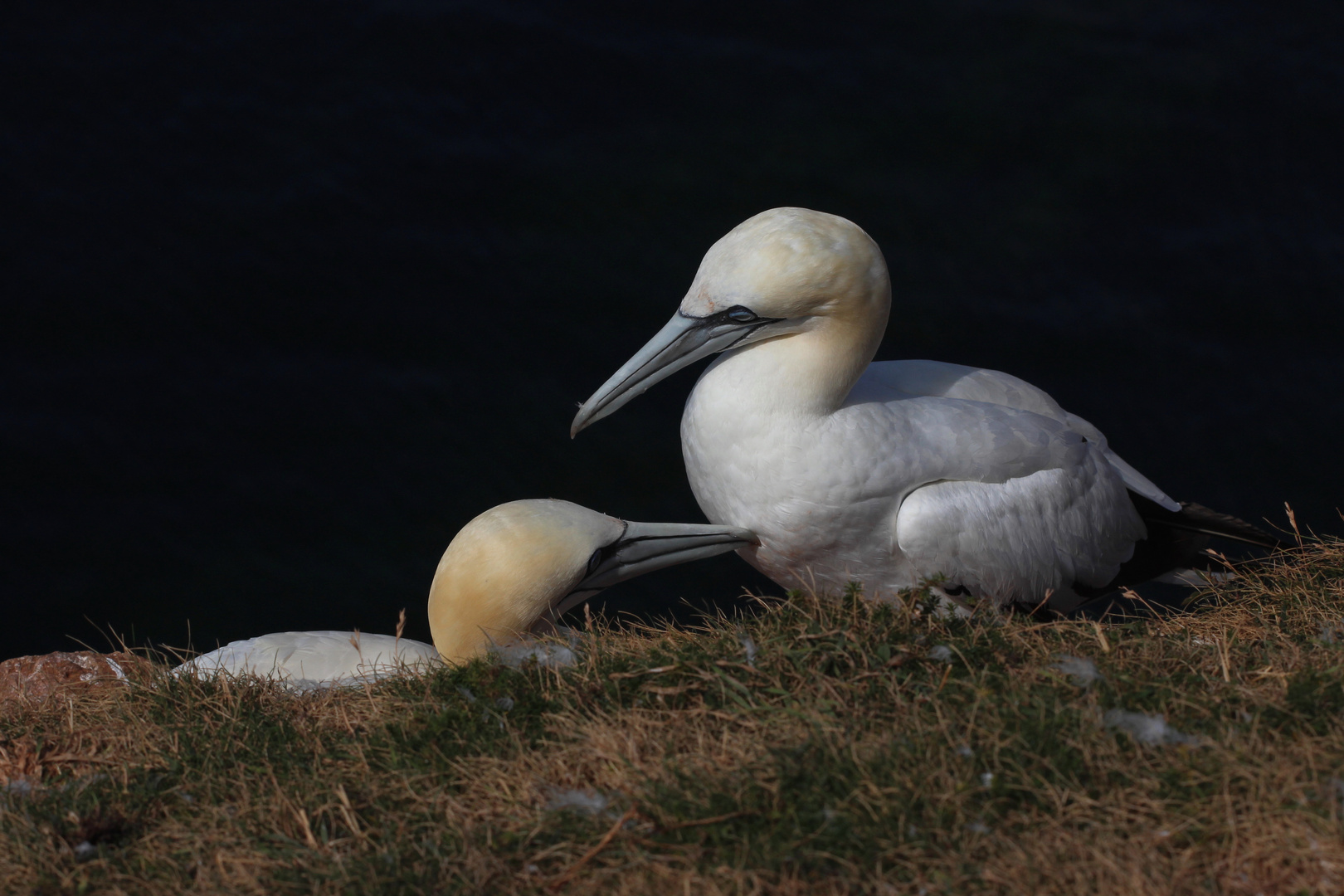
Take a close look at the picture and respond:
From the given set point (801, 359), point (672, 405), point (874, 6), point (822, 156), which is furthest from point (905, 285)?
point (801, 359)

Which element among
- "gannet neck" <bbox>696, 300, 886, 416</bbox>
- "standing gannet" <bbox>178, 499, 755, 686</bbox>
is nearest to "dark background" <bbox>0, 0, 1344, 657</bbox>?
"standing gannet" <bbox>178, 499, 755, 686</bbox>

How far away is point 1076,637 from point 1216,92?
23.1 feet

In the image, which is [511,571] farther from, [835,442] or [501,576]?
[835,442]

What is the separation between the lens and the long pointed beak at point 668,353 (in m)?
4.73

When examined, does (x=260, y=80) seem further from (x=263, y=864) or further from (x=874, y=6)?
(x=263, y=864)

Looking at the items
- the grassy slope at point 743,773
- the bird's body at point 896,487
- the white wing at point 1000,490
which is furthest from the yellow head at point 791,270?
the grassy slope at point 743,773

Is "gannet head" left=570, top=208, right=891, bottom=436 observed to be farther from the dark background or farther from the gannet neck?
the dark background

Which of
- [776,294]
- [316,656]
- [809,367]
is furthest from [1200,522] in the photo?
[316,656]

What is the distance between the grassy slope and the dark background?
3.43 meters

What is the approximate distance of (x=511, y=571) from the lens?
4.58 metres

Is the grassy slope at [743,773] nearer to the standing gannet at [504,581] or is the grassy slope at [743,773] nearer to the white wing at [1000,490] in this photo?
the standing gannet at [504,581]

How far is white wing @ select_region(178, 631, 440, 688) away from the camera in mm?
4738

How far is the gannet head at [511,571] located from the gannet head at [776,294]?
44cm

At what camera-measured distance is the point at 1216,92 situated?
9602 mm
